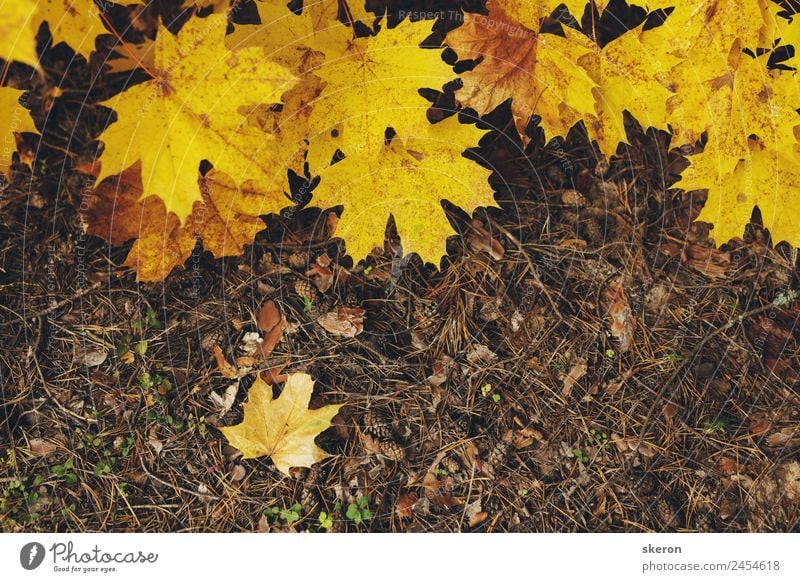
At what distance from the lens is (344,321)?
249cm

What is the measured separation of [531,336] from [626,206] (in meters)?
0.67

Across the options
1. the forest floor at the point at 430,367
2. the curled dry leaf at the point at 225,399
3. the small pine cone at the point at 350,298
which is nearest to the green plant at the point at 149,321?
the forest floor at the point at 430,367

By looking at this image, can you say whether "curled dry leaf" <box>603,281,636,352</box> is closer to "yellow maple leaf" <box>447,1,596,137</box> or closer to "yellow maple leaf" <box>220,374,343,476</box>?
"yellow maple leaf" <box>447,1,596,137</box>

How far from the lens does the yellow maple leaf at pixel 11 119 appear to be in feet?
7.62

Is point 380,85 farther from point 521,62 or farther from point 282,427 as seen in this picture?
point 282,427

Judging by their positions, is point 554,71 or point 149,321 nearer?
point 554,71

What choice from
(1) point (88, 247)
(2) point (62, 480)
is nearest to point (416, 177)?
(1) point (88, 247)

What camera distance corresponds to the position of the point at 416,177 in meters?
2.31

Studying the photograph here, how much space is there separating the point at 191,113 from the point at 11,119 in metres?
0.78

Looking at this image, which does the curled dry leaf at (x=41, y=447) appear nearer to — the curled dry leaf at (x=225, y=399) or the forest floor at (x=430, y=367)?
the forest floor at (x=430, y=367)

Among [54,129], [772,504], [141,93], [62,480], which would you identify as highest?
[141,93]

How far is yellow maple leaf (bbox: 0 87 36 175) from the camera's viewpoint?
2.32m

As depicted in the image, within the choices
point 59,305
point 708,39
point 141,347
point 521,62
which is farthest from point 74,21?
point 708,39

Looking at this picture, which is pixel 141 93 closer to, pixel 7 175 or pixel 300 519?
pixel 7 175
